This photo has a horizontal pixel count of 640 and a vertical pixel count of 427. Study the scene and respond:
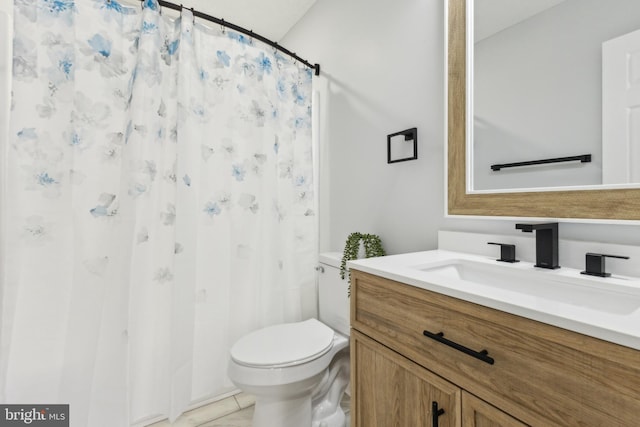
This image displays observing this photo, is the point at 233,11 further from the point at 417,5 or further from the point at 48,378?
the point at 48,378

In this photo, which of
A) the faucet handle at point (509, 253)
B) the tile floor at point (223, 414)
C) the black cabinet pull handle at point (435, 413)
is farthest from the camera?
the tile floor at point (223, 414)

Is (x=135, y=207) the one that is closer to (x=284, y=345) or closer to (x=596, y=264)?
(x=284, y=345)

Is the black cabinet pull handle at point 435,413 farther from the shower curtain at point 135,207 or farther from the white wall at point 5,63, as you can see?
the white wall at point 5,63

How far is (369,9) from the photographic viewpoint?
1.66 meters

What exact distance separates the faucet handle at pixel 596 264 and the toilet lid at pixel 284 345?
0.96 m

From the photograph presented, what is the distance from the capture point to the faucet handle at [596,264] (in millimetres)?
809

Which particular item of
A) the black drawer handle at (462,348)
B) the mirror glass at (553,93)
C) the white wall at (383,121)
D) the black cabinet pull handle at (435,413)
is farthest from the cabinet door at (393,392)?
the mirror glass at (553,93)

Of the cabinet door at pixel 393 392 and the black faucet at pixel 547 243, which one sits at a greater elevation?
the black faucet at pixel 547 243

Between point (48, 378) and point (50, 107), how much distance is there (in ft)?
3.48

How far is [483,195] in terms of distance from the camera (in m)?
1.12

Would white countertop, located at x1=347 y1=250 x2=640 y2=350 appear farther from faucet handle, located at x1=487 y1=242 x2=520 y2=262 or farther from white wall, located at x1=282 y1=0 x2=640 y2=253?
white wall, located at x1=282 y1=0 x2=640 y2=253

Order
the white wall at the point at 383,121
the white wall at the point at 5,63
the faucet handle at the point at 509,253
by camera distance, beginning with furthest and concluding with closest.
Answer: the white wall at the point at 383,121 → the white wall at the point at 5,63 → the faucet handle at the point at 509,253

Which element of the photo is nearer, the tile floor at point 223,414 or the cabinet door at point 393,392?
the cabinet door at point 393,392

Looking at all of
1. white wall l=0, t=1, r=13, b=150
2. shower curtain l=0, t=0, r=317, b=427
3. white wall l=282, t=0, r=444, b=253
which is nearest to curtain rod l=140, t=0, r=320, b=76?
shower curtain l=0, t=0, r=317, b=427
